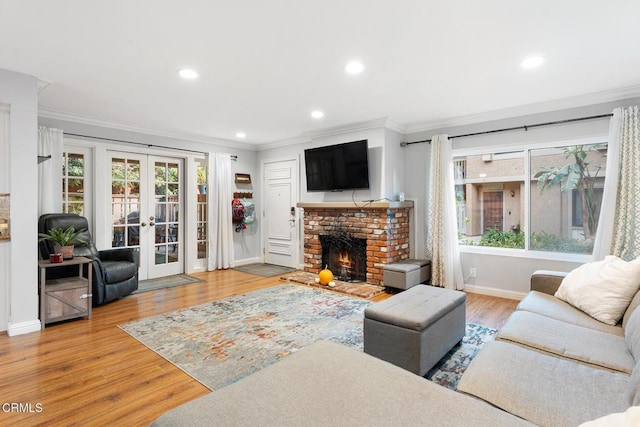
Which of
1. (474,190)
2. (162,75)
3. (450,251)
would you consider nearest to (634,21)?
(474,190)

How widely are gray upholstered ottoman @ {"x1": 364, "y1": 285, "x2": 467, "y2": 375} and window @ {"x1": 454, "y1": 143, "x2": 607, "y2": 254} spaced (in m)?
2.22

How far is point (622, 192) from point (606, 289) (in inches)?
72.3

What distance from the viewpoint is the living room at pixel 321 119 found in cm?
238

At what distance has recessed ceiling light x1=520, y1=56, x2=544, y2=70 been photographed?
273cm

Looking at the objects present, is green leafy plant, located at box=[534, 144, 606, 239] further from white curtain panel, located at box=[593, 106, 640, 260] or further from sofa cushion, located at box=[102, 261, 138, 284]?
sofa cushion, located at box=[102, 261, 138, 284]

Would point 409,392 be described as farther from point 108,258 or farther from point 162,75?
point 108,258

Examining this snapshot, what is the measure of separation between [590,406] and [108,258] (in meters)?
4.89

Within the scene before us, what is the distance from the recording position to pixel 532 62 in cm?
280

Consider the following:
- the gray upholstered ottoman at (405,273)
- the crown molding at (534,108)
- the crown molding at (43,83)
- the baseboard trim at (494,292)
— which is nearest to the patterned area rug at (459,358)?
the gray upholstered ottoman at (405,273)

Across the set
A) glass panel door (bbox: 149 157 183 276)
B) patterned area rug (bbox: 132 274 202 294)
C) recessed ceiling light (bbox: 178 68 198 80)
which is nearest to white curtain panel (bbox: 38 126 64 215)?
glass panel door (bbox: 149 157 183 276)

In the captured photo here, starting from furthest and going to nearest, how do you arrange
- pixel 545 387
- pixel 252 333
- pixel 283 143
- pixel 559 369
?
pixel 283 143 < pixel 252 333 < pixel 559 369 < pixel 545 387

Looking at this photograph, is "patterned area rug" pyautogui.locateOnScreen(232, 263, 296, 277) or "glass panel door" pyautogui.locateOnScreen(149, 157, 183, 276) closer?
"glass panel door" pyautogui.locateOnScreen(149, 157, 183, 276)

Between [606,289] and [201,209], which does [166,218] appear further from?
[606,289]

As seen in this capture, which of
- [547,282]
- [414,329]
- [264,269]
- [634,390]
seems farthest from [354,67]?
[264,269]
